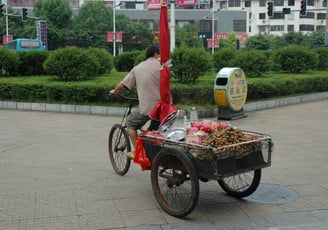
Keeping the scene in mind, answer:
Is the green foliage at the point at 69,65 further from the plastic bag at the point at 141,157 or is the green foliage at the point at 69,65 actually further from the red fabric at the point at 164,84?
the plastic bag at the point at 141,157

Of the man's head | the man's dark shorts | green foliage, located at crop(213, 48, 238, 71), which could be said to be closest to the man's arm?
the man's dark shorts

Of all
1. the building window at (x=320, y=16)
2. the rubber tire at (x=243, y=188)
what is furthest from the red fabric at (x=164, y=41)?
the building window at (x=320, y=16)

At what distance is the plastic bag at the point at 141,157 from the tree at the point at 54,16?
56.6 meters

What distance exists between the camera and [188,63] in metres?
12.4

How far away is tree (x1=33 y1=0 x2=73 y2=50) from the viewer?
59.7m

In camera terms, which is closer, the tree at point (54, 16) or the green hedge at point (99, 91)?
the green hedge at point (99, 91)

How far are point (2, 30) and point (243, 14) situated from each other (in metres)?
46.7

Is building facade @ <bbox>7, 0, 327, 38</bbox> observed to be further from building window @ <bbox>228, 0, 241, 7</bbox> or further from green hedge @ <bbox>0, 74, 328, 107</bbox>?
green hedge @ <bbox>0, 74, 328, 107</bbox>

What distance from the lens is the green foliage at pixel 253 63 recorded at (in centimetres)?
1488

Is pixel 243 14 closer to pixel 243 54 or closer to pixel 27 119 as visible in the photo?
pixel 243 54

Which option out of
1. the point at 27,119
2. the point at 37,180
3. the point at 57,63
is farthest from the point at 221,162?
the point at 57,63

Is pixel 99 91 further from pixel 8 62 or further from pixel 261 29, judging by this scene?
pixel 261 29

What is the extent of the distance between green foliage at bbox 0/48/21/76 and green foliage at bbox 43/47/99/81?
294cm

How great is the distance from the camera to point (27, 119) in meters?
11.3
